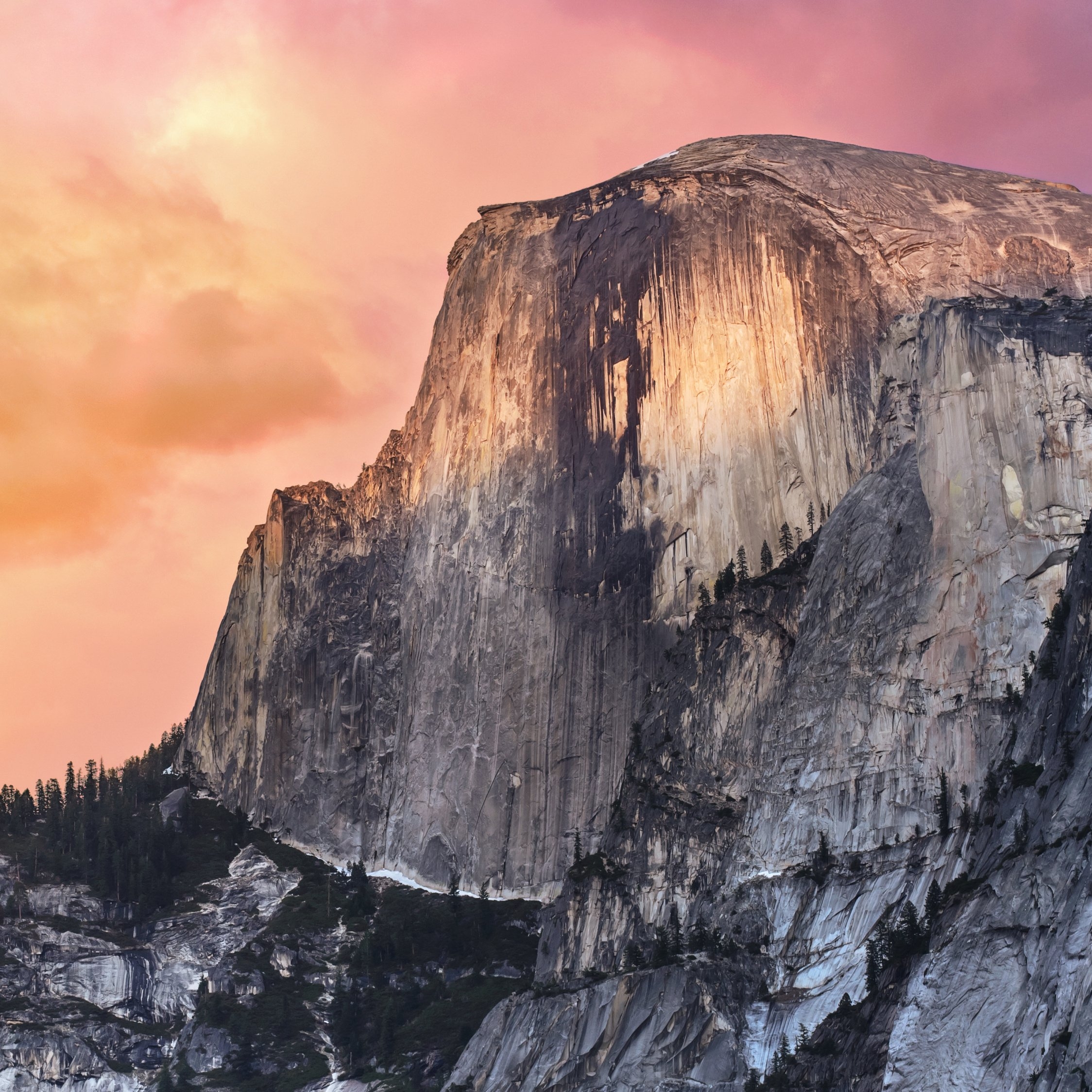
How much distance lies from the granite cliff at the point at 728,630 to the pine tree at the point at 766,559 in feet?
7.80

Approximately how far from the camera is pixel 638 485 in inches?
6014

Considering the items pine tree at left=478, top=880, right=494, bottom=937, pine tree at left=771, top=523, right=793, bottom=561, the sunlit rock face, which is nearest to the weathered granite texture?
the sunlit rock face

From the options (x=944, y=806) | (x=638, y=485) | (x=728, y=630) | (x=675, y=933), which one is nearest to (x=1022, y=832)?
(x=944, y=806)

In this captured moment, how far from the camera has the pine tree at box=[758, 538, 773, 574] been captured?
143 m

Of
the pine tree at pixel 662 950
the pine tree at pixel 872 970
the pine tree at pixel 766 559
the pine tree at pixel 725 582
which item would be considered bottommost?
the pine tree at pixel 872 970

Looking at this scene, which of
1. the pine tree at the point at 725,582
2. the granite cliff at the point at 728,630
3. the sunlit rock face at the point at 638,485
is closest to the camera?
the granite cliff at the point at 728,630

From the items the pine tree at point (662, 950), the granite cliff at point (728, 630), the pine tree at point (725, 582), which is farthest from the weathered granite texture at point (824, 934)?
the pine tree at point (725, 582)

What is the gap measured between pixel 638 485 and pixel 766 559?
14.5 metres

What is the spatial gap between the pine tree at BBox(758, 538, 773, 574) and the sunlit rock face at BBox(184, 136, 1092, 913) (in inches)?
54.0

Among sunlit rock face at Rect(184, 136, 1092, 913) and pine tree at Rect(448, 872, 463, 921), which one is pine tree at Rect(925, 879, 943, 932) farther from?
pine tree at Rect(448, 872, 463, 921)

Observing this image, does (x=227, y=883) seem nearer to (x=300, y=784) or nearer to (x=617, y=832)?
(x=300, y=784)

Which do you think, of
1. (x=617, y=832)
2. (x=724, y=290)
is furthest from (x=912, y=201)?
(x=617, y=832)

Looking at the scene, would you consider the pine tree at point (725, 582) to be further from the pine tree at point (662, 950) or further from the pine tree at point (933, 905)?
the pine tree at point (933, 905)

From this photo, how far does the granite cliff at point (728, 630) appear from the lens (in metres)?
88.6
